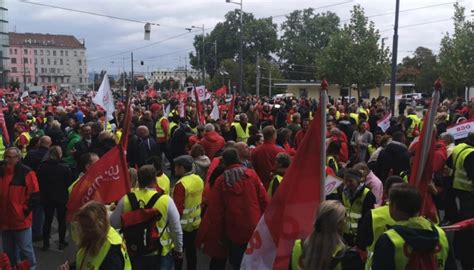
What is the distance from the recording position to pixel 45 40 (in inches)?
6245

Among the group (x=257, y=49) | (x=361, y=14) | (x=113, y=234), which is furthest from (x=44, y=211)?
(x=257, y=49)

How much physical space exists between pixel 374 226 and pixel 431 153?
71cm

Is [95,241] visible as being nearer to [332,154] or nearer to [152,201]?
[152,201]

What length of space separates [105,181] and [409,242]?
2912 mm

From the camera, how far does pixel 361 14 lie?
40.1 metres

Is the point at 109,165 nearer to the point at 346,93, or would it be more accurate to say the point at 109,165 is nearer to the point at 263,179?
the point at 263,179

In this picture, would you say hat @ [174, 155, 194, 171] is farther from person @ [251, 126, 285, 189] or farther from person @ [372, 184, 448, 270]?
person @ [372, 184, 448, 270]

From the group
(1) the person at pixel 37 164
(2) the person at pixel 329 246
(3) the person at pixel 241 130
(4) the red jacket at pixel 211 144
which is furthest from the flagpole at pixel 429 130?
(3) the person at pixel 241 130

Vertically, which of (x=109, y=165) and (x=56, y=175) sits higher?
(x=109, y=165)

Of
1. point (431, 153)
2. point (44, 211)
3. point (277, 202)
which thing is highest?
point (431, 153)

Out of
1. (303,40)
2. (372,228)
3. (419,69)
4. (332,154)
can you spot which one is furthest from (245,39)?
(372,228)

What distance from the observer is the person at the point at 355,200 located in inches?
216

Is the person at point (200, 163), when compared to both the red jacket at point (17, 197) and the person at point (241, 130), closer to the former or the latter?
the red jacket at point (17, 197)

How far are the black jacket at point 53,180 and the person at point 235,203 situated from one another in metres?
3.05
